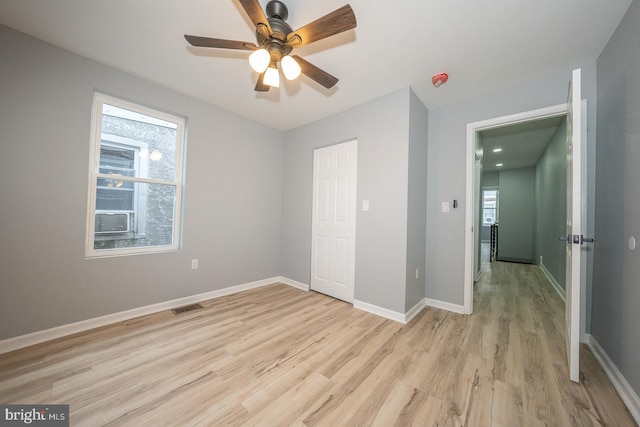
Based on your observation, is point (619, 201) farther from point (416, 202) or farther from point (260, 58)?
point (260, 58)

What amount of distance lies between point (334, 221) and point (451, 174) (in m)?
→ 1.61

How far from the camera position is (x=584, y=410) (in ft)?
4.39

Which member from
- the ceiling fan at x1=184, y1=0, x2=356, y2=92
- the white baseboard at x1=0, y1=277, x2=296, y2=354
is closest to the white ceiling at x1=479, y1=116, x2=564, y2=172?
the ceiling fan at x1=184, y1=0, x2=356, y2=92

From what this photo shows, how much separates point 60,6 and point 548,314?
5413mm

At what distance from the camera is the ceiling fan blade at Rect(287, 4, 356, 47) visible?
1.23 m

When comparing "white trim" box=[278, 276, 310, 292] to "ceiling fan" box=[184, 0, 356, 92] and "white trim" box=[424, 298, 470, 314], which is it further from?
"ceiling fan" box=[184, 0, 356, 92]

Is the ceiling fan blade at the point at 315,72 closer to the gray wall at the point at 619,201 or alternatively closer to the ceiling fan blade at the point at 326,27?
the ceiling fan blade at the point at 326,27

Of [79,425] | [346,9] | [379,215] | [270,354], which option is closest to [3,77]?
[79,425]

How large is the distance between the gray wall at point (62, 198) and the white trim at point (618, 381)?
147 inches

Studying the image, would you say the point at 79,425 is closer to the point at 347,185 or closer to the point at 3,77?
the point at 3,77

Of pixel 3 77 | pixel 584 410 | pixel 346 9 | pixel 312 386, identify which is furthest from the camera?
pixel 3 77

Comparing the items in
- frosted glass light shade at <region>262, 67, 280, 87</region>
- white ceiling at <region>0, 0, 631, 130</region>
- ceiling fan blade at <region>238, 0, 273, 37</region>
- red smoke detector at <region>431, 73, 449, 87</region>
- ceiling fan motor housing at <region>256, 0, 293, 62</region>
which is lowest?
frosted glass light shade at <region>262, 67, 280, 87</region>

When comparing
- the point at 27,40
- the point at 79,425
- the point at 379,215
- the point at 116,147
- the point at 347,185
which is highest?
the point at 27,40

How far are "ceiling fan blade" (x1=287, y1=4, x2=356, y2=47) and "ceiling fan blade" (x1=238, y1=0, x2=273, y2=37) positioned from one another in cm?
15
